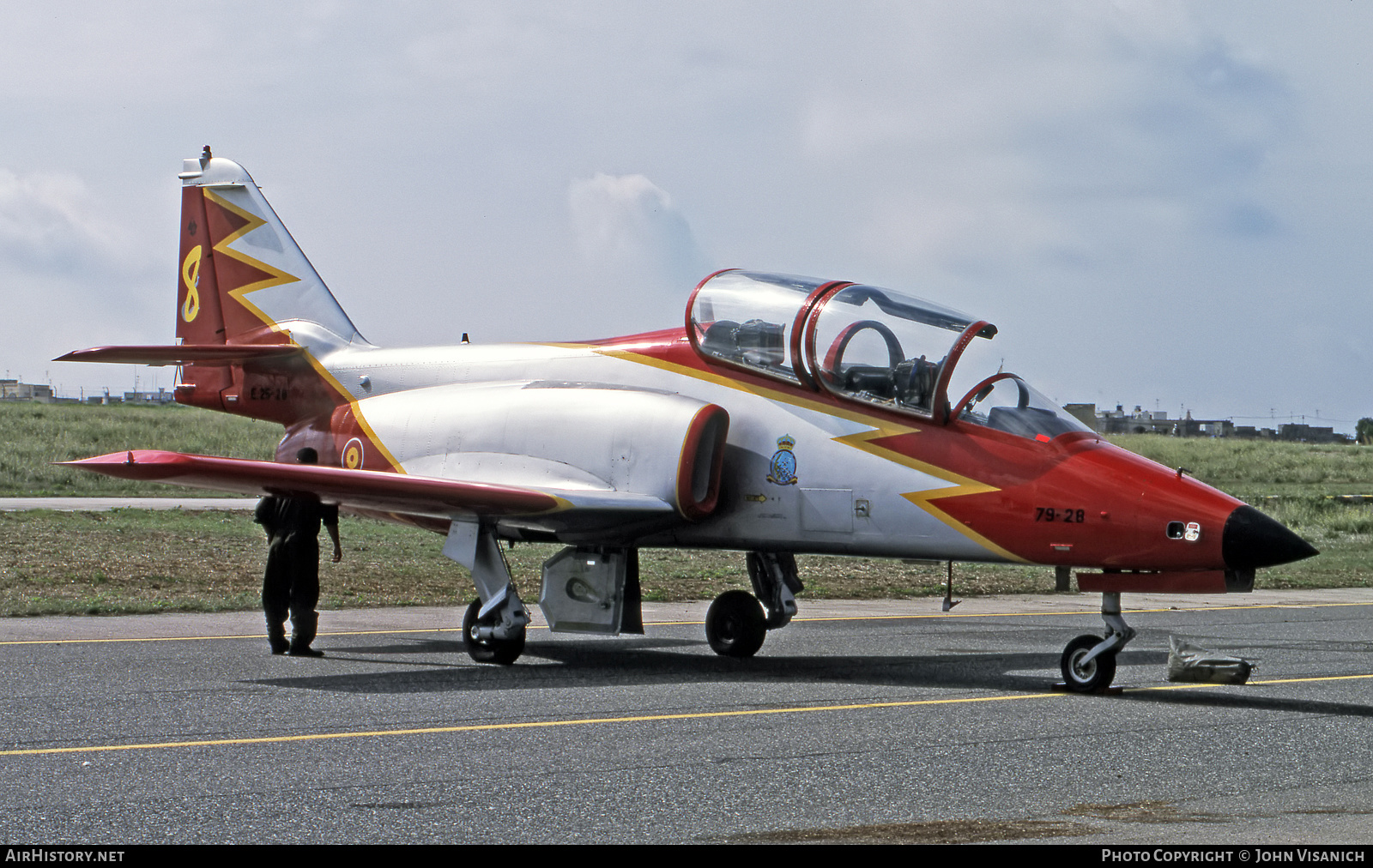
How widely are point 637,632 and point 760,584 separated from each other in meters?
1.39

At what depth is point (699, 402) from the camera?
484 inches

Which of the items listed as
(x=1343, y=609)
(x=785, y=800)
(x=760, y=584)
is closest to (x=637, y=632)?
(x=760, y=584)

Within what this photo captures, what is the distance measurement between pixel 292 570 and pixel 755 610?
4299mm

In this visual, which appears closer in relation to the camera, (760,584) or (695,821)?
(695,821)

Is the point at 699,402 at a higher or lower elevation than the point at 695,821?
higher

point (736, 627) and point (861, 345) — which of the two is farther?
point (736, 627)

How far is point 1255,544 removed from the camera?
31.4ft

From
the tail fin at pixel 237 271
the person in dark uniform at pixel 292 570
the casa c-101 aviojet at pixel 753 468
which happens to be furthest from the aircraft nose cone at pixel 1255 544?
the tail fin at pixel 237 271

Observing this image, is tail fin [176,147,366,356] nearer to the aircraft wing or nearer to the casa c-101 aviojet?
the casa c-101 aviojet

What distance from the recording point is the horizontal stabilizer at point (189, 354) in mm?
15273

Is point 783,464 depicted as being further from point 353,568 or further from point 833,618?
point 353,568

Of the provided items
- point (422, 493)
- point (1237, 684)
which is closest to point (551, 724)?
point (422, 493)

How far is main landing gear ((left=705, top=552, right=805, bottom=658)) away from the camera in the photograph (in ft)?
43.5
